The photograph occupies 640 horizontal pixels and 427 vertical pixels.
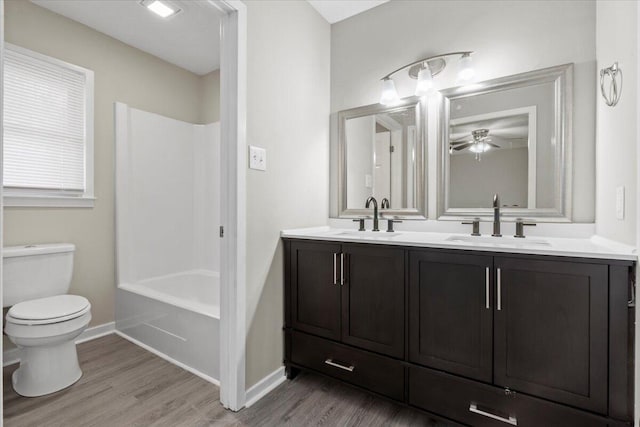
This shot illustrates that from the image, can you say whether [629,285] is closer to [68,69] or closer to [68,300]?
[68,300]

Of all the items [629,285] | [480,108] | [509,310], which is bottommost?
[509,310]

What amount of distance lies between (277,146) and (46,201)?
1773mm

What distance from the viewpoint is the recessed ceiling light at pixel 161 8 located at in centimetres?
207

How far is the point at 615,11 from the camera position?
124cm

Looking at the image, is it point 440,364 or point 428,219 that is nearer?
point 440,364

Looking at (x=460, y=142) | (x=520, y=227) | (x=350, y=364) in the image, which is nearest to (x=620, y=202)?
(x=520, y=227)

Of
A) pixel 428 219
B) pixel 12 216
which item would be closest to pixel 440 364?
pixel 428 219

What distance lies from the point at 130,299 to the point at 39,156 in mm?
1228

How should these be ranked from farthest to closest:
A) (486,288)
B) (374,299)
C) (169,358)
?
(169,358) < (374,299) < (486,288)

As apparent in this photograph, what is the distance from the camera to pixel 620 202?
3.87ft

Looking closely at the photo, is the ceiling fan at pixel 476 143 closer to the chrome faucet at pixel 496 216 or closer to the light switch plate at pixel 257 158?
the chrome faucet at pixel 496 216

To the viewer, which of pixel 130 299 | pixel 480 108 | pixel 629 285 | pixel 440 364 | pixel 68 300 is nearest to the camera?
pixel 629 285

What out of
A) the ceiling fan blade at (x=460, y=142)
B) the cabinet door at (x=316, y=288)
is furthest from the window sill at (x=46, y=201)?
the ceiling fan blade at (x=460, y=142)

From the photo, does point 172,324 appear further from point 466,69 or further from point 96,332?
point 466,69
